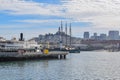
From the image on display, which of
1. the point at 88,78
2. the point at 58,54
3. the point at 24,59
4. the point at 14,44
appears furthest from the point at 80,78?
the point at 14,44

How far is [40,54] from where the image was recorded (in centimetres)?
9331

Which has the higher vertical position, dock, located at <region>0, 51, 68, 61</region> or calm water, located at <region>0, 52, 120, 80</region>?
dock, located at <region>0, 51, 68, 61</region>

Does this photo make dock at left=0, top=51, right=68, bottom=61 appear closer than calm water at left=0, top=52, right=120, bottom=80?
No

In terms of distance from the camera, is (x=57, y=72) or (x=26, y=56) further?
(x=26, y=56)

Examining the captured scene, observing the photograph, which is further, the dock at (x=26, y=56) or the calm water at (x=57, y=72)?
the dock at (x=26, y=56)

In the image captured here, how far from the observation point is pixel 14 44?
124 m

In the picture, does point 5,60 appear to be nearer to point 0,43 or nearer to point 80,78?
point 80,78

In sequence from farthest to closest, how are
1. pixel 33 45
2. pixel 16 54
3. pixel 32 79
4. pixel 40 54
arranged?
pixel 33 45, pixel 40 54, pixel 16 54, pixel 32 79

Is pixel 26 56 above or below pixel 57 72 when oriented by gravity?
above

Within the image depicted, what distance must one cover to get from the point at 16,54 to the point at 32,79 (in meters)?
38.8

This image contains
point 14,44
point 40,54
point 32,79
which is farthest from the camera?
point 14,44

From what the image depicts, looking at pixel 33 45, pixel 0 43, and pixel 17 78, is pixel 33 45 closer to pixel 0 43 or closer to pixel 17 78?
pixel 0 43

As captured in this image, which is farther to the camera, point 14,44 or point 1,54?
point 14,44

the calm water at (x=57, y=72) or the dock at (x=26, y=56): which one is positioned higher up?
the dock at (x=26, y=56)
